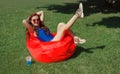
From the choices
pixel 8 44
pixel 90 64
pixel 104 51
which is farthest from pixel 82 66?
pixel 8 44

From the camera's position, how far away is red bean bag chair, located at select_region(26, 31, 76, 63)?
8.13 meters

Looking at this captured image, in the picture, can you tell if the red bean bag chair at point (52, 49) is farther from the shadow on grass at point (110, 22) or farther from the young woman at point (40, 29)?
the shadow on grass at point (110, 22)

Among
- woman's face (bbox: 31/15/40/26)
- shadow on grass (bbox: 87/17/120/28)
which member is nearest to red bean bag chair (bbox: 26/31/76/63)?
woman's face (bbox: 31/15/40/26)

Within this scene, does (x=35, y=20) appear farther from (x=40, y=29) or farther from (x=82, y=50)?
(x=82, y=50)

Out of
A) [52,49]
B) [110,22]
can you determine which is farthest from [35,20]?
[110,22]

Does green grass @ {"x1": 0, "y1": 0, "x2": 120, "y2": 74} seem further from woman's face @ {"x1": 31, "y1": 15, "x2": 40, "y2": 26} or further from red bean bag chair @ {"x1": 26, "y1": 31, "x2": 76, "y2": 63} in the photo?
woman's face @ {"x1": 31, "y1": 15, "x2": 40, "y2": 26}

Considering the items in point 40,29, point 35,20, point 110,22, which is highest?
point 35,20

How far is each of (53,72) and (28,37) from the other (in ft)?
4.77

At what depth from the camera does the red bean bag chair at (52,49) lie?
8.13 metres

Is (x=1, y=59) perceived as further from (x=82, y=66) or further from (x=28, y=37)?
(x=82, y=66)

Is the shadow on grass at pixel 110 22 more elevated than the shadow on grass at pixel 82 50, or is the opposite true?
the shadow on grass at pixel 82 50

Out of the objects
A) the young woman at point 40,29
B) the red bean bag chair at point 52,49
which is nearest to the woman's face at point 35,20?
the young woman at point 40,29

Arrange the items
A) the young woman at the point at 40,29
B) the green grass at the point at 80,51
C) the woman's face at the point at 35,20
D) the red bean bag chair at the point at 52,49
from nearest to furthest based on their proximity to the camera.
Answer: the green grass at the point at 80,51 < the red bean bag chair at the point at 52,49 < the young woman at the point at 40,29 < the woman's face at the point at 35,20

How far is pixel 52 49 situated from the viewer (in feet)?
26.6
